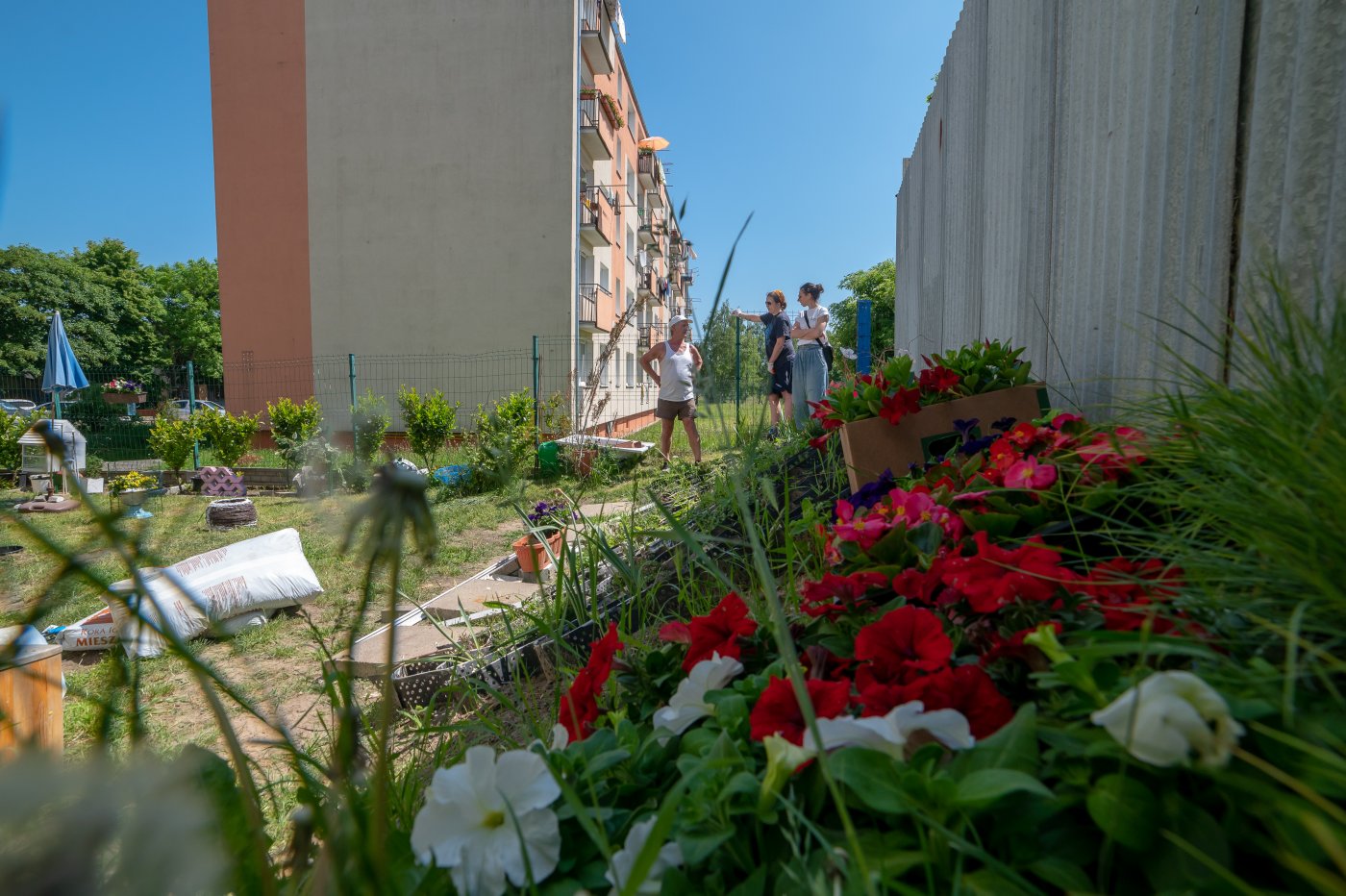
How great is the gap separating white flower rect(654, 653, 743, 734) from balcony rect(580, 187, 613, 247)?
15084 mm

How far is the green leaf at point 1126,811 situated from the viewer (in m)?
0.43

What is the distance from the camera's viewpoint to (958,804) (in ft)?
1.53

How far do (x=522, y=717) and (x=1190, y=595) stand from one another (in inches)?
42.1

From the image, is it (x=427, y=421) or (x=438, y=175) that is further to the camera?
(x=438, y=175)

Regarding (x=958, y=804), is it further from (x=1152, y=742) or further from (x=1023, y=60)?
(x=1023, y=60)

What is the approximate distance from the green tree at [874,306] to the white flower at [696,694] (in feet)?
86.2

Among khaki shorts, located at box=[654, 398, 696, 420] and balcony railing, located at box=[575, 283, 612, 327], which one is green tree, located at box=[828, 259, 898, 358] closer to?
balcony railing, located at box=[575, 283, 612, 327]

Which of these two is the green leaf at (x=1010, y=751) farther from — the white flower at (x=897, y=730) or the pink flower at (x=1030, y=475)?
the pink flower at (x=1030, y=475)

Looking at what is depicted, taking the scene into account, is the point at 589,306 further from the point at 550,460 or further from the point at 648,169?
the point at 648,169

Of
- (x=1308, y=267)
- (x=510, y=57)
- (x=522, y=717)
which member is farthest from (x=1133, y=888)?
(x=510, y=57)

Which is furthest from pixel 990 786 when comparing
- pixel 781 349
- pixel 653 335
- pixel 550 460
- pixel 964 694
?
pixel 653 335

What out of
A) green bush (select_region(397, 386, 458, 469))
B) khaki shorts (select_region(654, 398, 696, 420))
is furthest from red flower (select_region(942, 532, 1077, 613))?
green bush (select_region(397, 386, 458, 469))

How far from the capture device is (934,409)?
1.95 metres

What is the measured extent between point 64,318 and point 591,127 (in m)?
34.4
